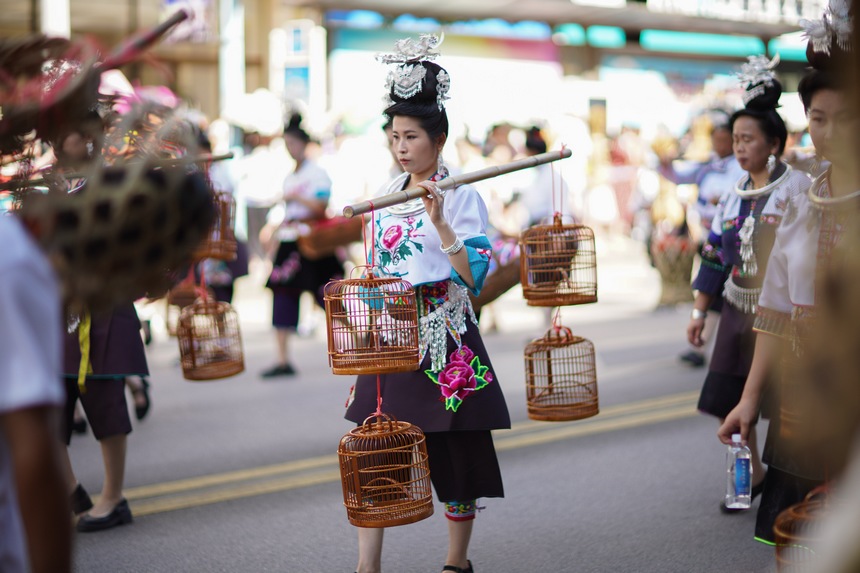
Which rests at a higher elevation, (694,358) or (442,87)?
(442,87)

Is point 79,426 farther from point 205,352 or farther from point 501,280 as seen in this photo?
point 501,280

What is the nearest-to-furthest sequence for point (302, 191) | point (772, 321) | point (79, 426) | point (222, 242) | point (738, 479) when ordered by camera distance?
point (772, 321) < point (738, 479) < point (222, 242) < point (79, 426) < point (302, 191)

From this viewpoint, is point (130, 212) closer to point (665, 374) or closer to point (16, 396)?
point (16, 396)

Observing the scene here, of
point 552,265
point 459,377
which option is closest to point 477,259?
point 459,377

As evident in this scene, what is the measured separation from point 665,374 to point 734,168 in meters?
2.20

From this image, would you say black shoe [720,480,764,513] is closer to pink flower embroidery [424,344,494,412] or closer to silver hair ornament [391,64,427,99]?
pink flower embroidery [424,344,494,412]

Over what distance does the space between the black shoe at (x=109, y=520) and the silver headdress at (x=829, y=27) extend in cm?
380

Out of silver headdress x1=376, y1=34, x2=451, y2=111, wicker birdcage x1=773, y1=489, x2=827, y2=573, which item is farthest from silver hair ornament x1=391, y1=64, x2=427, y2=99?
wicker birdcage x1=773, y1=489, x2=827, y2=573

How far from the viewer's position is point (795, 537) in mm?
2969

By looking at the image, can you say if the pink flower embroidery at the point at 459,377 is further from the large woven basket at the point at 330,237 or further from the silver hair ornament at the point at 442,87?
the large woven basket at the point at 330,237

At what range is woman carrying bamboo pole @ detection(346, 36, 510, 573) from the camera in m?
4.02

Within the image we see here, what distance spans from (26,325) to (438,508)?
3.97 meters

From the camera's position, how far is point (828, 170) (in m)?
3.32

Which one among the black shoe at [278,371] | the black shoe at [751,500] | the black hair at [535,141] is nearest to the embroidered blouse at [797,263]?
the black shoe at [751,500]
